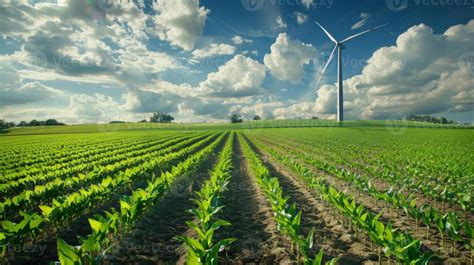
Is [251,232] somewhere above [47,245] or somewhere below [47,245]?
below

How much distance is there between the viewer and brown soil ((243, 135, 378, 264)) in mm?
4906

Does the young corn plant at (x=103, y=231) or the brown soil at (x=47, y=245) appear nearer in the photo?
the young corn plant at (x=103, y=231)

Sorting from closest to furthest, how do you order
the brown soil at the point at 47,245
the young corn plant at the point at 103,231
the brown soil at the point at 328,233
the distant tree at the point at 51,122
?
the young corn plant at the point at 103,231 → the brown soil at the point at 47,245 → the brown soil at the point at 328,233 → the distant tree at the point at 51,122

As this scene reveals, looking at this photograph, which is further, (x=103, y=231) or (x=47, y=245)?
(x=47, y=245)

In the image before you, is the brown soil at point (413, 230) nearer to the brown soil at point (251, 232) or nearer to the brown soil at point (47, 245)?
the brown soil at point (251, 232)

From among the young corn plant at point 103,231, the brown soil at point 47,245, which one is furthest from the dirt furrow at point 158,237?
the brown soil at point 47,245

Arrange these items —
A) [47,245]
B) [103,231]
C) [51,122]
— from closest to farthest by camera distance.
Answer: [103,231], [47,245], [51,122]

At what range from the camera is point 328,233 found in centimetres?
596

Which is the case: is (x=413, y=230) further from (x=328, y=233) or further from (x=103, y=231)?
(x=103, y=231)

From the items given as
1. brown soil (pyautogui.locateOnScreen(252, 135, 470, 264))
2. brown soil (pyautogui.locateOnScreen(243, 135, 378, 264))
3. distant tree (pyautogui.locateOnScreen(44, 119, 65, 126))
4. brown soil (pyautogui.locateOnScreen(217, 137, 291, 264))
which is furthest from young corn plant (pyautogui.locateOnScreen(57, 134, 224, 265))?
distant tree (pyautogui.locateOnScreen(44, 119, 65, 126))

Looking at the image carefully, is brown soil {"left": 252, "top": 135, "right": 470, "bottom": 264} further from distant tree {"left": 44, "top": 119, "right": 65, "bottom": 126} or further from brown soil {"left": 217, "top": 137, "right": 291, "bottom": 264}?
distant tree {"left": 44, "top": 119, "right": 65, "bottom": 126}

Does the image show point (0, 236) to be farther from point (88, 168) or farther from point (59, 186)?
point (88, 168)

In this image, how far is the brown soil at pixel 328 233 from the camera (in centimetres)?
491

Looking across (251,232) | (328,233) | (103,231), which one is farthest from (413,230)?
(103,231)
